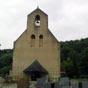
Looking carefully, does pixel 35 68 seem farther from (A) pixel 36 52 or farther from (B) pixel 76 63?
(B) pixel 76 63

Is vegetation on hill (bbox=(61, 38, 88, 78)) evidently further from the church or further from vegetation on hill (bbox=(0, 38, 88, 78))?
the church

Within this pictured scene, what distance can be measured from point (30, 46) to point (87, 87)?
1552 centimetres

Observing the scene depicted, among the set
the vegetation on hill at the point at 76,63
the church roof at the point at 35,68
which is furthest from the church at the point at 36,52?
the vegetation on hill at the point at 76,63

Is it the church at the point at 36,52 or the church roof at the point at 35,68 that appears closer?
the church roof at the point at 35,68

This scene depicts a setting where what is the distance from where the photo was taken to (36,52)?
37344 millimetres

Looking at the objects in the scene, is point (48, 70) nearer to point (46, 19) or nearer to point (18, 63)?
point (18, 63)

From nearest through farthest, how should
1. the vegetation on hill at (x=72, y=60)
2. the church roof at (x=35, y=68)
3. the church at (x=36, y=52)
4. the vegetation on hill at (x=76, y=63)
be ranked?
the church roof at (x=35, y=68) → the church at (x=36, y=52) → the vegetation on hill at (x=76, y=63) → the vegetation on hill at (x=72, y=60)

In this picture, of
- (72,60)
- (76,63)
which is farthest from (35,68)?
(72,60)

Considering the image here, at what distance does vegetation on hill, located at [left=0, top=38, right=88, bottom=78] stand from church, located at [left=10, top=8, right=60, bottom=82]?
1176cm

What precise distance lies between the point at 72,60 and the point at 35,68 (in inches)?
887

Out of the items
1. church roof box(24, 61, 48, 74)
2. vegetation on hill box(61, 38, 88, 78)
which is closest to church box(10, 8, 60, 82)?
church roof box(24, 61, 48, 74)

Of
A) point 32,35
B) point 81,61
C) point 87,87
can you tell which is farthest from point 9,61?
point 87,87

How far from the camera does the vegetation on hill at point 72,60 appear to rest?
5141cm

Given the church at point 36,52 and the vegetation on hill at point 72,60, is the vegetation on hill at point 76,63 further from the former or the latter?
the church at point 36,52
